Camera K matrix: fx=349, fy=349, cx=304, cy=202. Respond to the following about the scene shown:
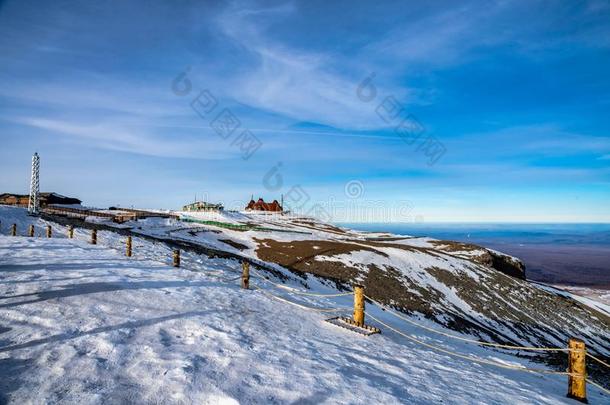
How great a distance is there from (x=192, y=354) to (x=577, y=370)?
8753 mm

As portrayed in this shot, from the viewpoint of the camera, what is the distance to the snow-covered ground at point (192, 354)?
571 centimetres

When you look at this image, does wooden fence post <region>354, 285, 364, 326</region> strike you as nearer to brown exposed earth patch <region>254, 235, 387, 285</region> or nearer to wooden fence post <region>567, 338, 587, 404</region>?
wooden fence post <region>567, 338, 587, 404</region>

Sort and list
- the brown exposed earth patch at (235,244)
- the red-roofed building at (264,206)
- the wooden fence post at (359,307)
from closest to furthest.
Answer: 1. the wooden fence post at (359,307)
2. the brown exposed earth patch at (235,244)
3. the red-roofed building at (264,206)

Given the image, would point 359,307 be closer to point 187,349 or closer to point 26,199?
point 187,349

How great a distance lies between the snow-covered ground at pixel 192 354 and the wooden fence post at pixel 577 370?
409mm

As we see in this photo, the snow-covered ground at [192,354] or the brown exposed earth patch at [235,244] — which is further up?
the snow-covered ground at [192,354]

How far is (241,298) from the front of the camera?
1293 cm

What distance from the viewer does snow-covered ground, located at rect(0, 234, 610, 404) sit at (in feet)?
18.7

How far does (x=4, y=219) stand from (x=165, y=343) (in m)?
32.2

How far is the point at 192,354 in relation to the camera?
279 inches

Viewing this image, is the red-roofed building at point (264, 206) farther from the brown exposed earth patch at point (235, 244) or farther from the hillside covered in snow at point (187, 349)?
the hillside covered in snow at point (187, 349)

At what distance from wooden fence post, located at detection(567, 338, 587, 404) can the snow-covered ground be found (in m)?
0.41

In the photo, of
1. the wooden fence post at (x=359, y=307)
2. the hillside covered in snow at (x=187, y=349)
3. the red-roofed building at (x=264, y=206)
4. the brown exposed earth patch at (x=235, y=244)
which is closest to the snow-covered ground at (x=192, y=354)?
the hillside covered in snow at (x=187, y=349)

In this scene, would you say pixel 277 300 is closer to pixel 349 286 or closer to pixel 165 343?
pixel 165 343
